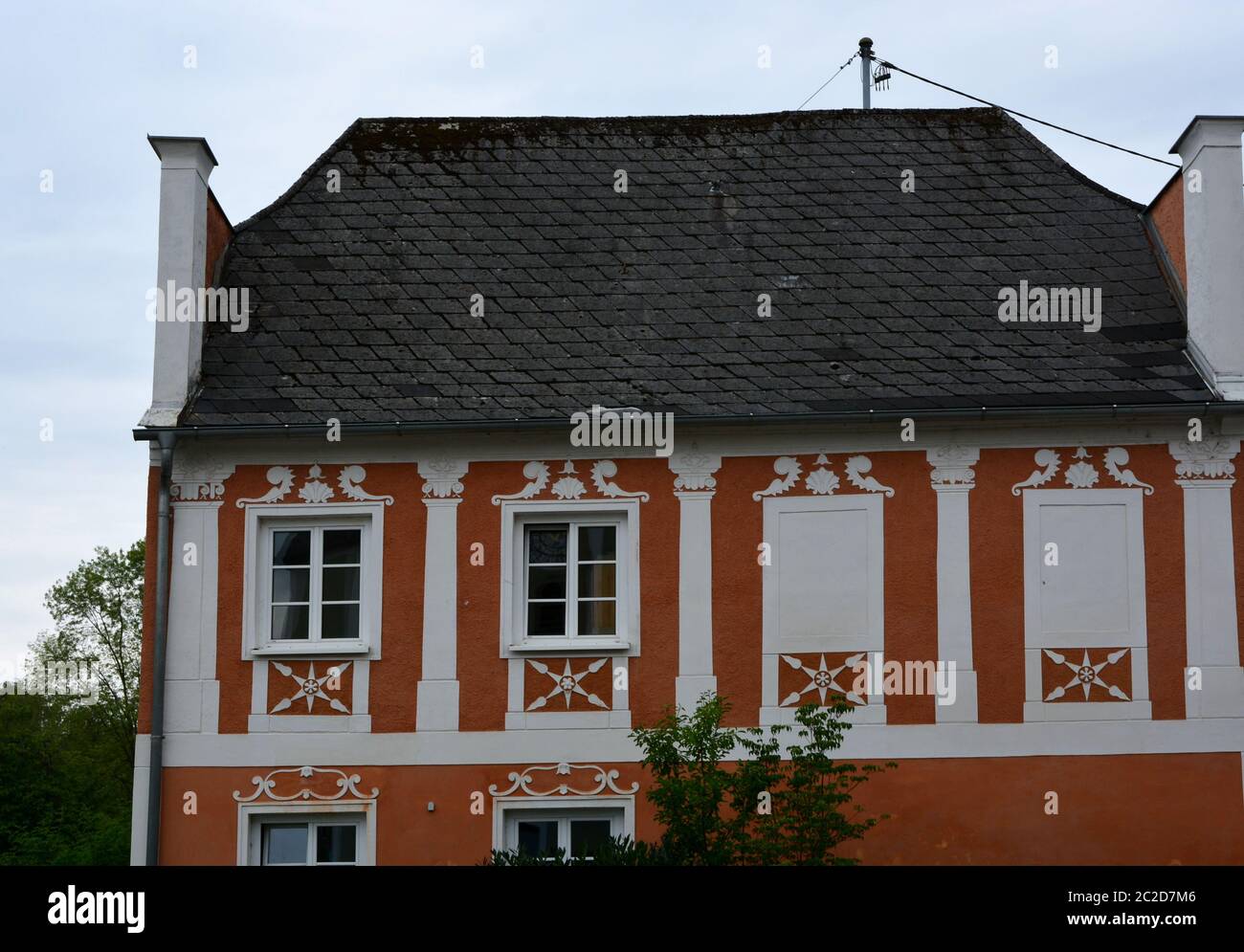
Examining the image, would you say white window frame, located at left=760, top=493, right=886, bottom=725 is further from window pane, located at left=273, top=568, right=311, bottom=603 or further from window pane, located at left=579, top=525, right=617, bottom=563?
window pane, located at left=273, top=568, right=311, bottom=603

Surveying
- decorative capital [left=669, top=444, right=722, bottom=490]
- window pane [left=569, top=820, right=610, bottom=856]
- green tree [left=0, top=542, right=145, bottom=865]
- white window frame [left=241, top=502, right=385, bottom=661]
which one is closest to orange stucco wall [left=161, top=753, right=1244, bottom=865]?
window pane [left=569, top=820, right=610, bottom=856]

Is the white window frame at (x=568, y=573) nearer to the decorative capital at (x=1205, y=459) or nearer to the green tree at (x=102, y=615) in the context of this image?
the decorative capital at (x=1205, y=459)

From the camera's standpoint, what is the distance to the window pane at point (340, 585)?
1449cm

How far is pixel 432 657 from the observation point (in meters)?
14.3

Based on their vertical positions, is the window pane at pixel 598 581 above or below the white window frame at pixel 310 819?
above

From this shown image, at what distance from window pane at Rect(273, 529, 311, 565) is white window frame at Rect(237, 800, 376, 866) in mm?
2189

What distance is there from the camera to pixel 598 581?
14.5 meters

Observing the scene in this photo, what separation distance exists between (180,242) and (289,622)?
3.76 m

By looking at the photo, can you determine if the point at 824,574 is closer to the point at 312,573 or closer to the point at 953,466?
the point at 953,466

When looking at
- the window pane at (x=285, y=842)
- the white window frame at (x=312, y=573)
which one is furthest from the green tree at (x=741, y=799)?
the white window frame at (x=312, y=573)

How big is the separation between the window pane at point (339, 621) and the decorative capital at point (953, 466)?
536 cm

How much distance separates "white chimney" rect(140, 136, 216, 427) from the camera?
14797mm

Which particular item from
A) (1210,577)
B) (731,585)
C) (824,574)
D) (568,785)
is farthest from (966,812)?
(568,785)
